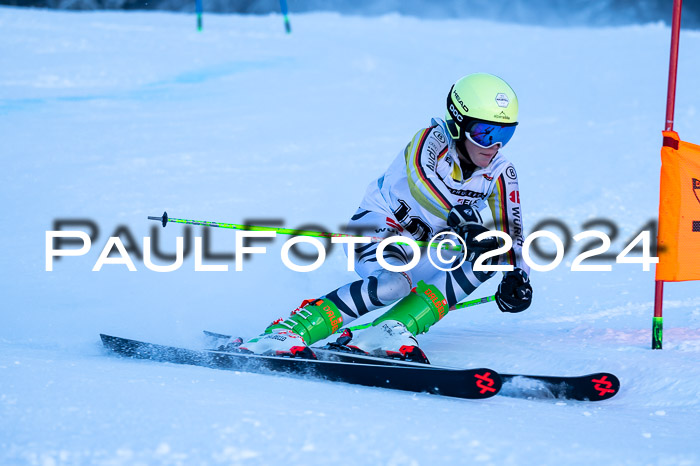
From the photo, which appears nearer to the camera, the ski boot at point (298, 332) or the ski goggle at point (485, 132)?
the ski boot at point (298, 332)

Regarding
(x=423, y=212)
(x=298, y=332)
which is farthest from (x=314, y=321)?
(x=423, y=212)

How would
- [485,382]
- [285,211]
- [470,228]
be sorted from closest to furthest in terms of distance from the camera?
[485,382], [470,228], [285,211]

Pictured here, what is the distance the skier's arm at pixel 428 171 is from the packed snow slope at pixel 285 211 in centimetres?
62

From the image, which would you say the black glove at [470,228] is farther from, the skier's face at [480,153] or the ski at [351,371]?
the ski at [351,371]

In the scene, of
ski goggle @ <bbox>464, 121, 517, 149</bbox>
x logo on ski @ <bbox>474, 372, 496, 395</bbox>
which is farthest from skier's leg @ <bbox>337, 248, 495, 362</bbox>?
ski goggle @ <bbox>464, 121, 517, 149</bbox>

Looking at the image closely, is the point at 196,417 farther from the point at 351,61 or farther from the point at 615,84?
the point at 351,61

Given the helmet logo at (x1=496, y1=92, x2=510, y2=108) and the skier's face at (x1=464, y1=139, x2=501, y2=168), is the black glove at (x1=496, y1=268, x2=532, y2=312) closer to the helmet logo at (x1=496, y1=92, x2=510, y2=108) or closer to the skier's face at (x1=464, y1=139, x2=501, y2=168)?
the skier's face at (x1=464, y1=139, x2=501, y2=168)

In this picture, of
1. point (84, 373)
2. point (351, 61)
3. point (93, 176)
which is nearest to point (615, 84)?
point (351, 61)

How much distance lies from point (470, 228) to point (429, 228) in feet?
1.22

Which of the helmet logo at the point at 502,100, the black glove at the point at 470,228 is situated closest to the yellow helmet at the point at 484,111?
the helmet logo at the point at 502,100

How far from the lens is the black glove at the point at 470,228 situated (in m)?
3.20

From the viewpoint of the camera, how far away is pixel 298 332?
3.24 m

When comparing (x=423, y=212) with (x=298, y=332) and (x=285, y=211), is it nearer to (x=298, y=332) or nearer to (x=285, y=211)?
(x=298, y=332)

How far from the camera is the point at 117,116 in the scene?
29.2ft
